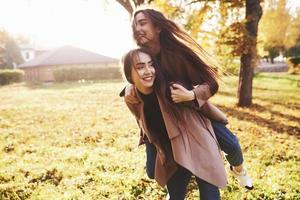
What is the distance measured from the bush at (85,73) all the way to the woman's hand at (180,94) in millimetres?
43747

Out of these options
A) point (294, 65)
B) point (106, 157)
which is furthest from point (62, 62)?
point (106, 157)

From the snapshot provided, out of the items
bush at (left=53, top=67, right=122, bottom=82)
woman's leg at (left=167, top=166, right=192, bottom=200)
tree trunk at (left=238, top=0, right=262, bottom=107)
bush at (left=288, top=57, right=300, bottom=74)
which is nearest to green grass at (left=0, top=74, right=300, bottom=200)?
woman's leg at (left=167, top=166, right=192, bottom=200)

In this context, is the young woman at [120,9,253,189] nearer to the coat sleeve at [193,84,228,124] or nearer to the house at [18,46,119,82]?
the coat sleeve at [193,84,228,124]

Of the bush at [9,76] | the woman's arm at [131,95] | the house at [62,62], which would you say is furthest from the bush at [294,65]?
the bush at [9,76]

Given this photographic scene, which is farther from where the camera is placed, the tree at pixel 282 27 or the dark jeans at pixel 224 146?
the tree at pixel 282 27

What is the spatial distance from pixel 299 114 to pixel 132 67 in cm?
1048

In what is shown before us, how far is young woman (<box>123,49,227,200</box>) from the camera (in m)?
3.08

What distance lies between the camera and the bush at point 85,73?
4647 centimetres

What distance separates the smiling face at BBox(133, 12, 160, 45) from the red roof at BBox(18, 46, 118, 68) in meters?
54.7

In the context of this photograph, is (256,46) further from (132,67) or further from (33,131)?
(132,67)

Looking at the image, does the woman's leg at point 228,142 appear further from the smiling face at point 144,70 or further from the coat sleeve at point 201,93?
the smiling face at point 144,70

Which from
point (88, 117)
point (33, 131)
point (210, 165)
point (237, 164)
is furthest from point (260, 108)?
point (210, 165)

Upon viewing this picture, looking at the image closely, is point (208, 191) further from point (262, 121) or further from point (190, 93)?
point (262, 121)

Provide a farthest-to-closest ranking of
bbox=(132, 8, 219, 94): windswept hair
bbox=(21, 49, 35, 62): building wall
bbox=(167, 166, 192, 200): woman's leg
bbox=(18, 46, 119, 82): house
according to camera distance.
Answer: bbox=(21, 49, 35, 62): building wall < bbox=(18, 46, 119, 82): house < bbox=(167, 166, 192, 200): woman's leg < bbox=(132, 8, 219, 94): windswept hair
